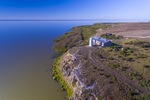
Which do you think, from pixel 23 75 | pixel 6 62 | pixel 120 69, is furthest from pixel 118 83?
pixel 6 62

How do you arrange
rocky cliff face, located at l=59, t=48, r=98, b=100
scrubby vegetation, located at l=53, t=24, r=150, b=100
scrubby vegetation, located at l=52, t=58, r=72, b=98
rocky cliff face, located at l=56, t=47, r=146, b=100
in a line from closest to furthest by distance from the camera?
1. rocky cliff face, located at l=56, t=47, r=146, b=100
2. scrubby vegetation, located at l=53, t=24, r=150, b=100
3. rocky cliff face, located at l=59, t=48, r=98, b=100
4. scrubby vegetation, located at l=52, t=58, r=72, b=98

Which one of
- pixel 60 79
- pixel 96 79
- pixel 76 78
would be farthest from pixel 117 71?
pixel 60 79

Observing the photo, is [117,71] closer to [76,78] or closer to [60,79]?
[76,78]

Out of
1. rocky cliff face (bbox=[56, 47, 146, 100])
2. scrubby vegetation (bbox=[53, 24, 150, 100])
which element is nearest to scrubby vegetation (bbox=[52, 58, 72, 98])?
scrubby vegetation (bbox=[53, 24, 150, 100])

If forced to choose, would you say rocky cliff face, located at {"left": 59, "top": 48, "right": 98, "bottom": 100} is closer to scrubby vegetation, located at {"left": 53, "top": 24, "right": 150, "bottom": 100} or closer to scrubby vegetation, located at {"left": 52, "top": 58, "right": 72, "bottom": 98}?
scrubby vegetation, located at {"left": 53, "top": 24, "right": 150, "bottom": 100}

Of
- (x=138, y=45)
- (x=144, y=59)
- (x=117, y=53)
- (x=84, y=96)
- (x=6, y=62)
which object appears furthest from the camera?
(x=138, y=45)

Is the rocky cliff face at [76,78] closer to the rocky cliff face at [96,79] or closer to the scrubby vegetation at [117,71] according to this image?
the rocky cliff face at [96,79]

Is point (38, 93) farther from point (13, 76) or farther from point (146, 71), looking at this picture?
point (146, 71)

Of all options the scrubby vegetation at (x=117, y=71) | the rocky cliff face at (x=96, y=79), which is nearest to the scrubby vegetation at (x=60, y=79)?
the scrubby vegetation at (x=117, y=71)
